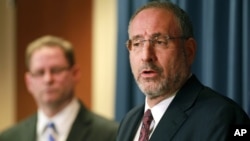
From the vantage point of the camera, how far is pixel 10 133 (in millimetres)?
2227

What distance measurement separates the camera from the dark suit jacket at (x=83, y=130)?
212cm

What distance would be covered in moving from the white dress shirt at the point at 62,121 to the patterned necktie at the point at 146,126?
536mm

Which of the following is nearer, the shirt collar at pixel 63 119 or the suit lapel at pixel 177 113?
the suit lapel at pixel 177 113

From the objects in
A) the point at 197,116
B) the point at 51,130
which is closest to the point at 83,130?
the point at 51,130

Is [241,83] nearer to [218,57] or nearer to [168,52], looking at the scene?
[218,57]

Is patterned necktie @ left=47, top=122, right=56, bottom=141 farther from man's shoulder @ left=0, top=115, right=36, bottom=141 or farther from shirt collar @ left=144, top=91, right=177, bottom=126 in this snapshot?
shirt collar @ left=144, top=91, right=177, bottom=126

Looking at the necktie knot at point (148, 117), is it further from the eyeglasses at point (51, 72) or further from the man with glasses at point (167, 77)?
the eyeglasses at point (51, 72)

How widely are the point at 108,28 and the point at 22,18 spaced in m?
0.85

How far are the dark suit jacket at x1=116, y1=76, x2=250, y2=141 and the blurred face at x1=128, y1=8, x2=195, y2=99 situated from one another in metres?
0.06

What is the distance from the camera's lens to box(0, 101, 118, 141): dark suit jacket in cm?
212

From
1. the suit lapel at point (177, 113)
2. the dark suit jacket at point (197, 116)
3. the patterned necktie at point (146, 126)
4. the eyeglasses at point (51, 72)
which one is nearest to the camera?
the dark suit jacket at point (197, 116)

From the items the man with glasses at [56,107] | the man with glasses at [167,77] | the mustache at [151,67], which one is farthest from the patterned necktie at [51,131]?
the mustache at [151,67]

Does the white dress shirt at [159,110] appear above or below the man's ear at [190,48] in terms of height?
below

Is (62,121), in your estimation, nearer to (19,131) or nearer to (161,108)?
(19,131)
